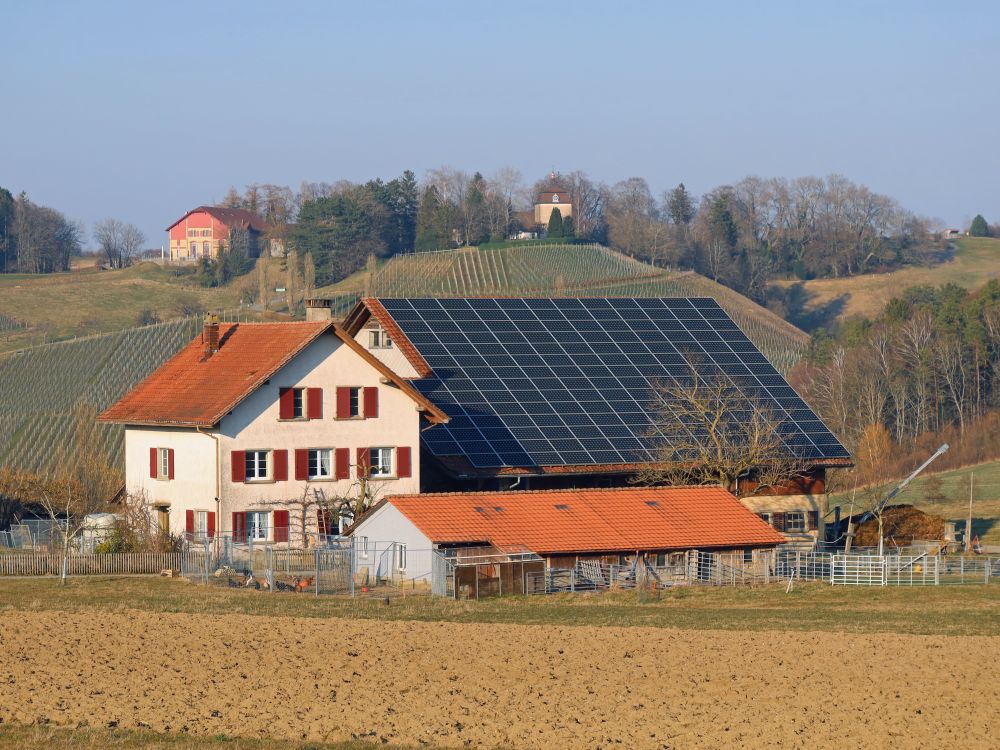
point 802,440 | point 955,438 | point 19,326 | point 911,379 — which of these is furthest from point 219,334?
point 19,326

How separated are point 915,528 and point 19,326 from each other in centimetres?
11803

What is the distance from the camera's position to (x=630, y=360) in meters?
65.4

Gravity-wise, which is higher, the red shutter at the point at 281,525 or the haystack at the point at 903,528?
the red shutter at the point at 281,525

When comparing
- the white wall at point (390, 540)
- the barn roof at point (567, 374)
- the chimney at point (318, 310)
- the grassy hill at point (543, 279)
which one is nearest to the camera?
the white wall at point (390, 540)

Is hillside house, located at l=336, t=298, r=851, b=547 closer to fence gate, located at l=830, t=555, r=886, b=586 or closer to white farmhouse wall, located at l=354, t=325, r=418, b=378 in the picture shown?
white farmhouse wall, located at l=354, t=325, r=418, b=378

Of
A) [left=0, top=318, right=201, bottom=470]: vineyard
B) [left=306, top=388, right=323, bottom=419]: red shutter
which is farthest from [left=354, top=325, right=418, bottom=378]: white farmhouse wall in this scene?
[left=0, top=318, right=201, bottom=470]: vineyard

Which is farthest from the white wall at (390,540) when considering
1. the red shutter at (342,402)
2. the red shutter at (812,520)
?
the red shutter at (812,520)

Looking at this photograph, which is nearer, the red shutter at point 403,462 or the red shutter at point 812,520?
the red shutter at point 403,462

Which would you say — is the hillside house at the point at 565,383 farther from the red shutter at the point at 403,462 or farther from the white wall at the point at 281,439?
the white wall at the point at 281,439

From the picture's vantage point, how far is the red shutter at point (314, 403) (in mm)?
53188

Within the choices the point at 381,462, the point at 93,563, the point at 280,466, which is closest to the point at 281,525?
the point at 280,466

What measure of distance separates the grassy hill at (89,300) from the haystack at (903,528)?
99713 millimetres

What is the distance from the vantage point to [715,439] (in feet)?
189

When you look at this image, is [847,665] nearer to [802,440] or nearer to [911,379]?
[802,440]
